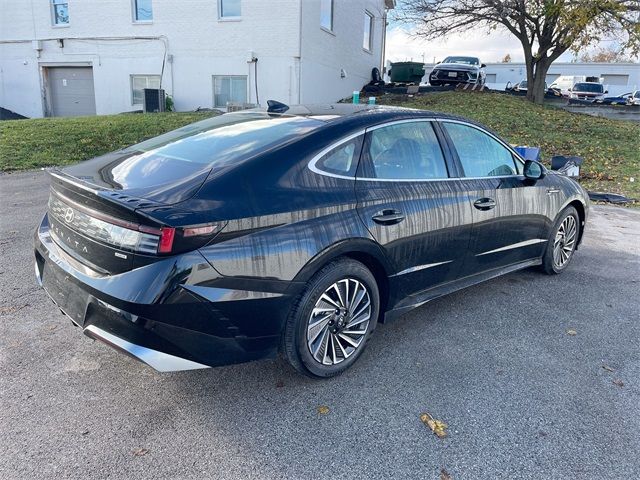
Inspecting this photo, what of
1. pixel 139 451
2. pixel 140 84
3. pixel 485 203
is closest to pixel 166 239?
Result: pixel 139 451

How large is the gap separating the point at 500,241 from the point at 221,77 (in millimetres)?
14626

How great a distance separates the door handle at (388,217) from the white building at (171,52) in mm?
13654

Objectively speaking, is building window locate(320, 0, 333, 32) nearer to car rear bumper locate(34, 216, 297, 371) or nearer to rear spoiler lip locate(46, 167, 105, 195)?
rear spoiler lip locate(46, 167, 105, 195)

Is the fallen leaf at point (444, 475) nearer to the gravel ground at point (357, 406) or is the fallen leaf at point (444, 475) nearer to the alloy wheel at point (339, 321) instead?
the gravel ground at point (357, 406)

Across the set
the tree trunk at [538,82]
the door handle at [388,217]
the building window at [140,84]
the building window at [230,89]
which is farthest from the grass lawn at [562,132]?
the door handle at [388,217]

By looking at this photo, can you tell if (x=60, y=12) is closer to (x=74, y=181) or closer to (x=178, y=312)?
(x=74, y=181)

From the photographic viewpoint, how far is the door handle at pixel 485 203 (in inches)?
153

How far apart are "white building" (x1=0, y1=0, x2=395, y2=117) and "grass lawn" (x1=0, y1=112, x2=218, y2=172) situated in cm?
278

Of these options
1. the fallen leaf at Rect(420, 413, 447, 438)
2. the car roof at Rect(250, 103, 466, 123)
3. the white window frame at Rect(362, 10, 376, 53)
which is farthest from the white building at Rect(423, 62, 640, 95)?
the fallen leaf at Rect(420, 413, 447, 438)

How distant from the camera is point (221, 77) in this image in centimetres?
1683

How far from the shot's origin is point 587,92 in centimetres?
3344

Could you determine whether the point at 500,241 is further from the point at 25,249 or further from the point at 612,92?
the point at 612,92

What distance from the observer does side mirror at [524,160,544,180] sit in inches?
174

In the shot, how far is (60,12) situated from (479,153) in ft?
64.2
